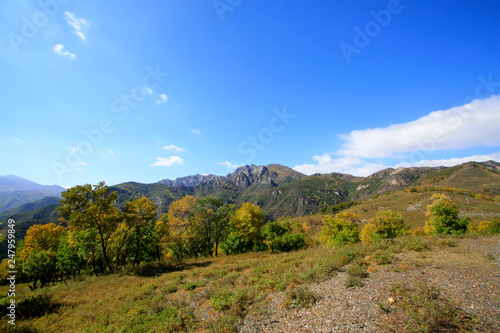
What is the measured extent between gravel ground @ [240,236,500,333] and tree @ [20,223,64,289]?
33973mm

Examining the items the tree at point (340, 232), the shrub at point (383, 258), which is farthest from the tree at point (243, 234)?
the shrub at point (383, 258)

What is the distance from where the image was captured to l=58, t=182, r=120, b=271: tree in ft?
71.9

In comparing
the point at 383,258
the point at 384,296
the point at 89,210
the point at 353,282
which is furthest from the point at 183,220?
the point at 384,296

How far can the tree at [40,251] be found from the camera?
26.5 meters

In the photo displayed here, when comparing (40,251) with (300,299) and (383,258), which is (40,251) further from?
(383,258)

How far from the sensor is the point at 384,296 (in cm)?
848

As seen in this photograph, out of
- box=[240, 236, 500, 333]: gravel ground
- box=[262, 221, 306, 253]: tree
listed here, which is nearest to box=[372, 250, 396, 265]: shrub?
box=[240, 236, 500, 333]: gravel ground

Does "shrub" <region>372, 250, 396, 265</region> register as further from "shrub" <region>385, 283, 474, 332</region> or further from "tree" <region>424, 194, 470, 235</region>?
"tree" <region>424, 194, 470, 235</region>

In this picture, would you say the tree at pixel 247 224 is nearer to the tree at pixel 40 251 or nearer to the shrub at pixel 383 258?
the shrub at pixel 383 258

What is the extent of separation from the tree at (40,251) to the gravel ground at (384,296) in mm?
33973

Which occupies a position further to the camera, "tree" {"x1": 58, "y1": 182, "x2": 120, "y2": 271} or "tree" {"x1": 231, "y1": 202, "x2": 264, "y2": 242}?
"tree" {"x1": 231, "y1": 202, "x2": 264, "y2": 242}

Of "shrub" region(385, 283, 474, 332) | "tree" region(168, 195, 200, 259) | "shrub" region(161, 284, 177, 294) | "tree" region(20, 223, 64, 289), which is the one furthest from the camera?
"tree" region(168, 195, 200, 259)

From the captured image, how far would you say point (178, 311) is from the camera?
36.2 feet

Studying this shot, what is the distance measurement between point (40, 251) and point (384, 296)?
4147 cm
